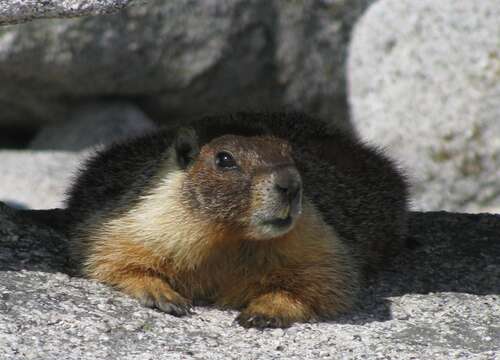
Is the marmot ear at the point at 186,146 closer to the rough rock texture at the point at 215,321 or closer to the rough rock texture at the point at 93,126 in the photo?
the rough rock texture at the point at 215,321

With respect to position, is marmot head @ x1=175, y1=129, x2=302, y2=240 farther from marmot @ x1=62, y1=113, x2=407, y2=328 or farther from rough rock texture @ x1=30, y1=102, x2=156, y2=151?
rough rock texture @ x1=30, y1=102, x2=156, y2=151

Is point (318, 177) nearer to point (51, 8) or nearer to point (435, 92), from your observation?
point (51, 8)

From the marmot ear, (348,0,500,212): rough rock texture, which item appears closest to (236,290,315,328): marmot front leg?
the marmot ear

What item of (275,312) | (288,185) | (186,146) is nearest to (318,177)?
(186,146)

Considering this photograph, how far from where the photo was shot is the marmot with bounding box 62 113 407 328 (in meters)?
5.37

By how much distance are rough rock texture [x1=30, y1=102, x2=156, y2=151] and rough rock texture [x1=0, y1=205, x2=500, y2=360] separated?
12.4ft

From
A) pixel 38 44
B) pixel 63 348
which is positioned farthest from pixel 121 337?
pixel 38 44

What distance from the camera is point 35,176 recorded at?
9.68 meters

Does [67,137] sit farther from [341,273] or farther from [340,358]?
[340,358]

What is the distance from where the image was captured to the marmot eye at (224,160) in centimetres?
546

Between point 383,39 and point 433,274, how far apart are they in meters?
4.28

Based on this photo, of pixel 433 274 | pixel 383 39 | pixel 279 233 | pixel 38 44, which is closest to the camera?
pixel 279 233

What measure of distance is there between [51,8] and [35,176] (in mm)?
4544

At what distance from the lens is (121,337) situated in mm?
5148
